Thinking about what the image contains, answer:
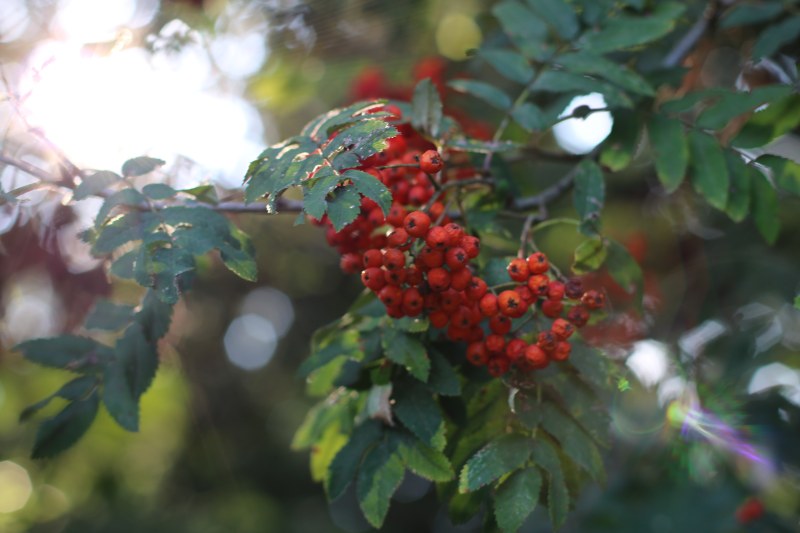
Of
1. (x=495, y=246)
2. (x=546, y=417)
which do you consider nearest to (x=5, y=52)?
(x=495, y=246)

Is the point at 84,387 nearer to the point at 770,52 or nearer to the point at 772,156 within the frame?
the point at 772,156

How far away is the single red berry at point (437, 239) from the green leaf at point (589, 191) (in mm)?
428

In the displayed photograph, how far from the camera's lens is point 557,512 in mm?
1345

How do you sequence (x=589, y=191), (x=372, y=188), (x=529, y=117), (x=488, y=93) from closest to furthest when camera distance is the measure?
(x=372, y=188)
(x=589, y=191)
(x=529, y=117)
(x=488, y=93)

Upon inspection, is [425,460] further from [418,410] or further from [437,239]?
[437,239]

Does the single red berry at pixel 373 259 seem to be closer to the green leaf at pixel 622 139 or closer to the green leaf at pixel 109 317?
the green leaf at pixel 109 317

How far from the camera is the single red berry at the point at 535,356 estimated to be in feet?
4.46

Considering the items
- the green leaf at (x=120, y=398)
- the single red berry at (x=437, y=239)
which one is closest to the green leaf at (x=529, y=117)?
the single red berry at (x=437, y=239)

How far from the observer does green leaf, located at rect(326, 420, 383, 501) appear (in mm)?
1471

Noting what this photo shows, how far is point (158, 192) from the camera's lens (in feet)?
4.85

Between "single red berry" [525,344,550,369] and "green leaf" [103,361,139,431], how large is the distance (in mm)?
810

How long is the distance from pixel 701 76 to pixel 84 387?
259 cm

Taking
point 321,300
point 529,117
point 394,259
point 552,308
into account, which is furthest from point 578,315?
point 321,300

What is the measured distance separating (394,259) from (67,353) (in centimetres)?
83
